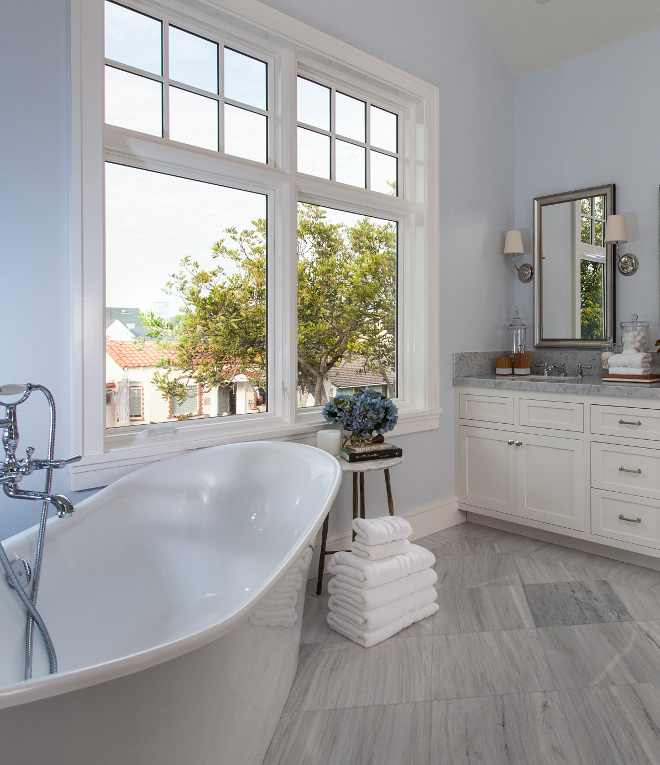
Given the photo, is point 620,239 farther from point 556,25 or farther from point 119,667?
point 119,667

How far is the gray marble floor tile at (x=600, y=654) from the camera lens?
1.87 metres

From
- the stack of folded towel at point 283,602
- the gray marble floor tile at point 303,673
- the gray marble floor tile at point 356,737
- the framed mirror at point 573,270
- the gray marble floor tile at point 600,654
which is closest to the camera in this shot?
the stack of folded towel at point 283,602

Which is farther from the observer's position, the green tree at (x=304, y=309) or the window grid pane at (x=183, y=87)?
the green tree at (x=304, y=309)

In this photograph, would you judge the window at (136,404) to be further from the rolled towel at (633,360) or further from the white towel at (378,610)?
the rolled towel at (633,360)

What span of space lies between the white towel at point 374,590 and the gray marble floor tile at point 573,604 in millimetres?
508

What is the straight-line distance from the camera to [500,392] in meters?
3.24

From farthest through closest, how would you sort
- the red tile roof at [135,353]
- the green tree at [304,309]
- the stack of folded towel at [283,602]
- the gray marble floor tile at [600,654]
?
the green tree at [304,309] < the red tile roof at [135,353] < the gray marble floor tile at [600,654] < the stack of folded towel at [283,602]

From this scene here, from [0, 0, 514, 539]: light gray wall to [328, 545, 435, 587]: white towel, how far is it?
0.63m

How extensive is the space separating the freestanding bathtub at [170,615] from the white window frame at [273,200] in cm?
27

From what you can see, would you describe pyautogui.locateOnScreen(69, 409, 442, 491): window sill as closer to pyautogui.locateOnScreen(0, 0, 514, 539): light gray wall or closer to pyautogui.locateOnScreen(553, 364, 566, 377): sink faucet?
pyautogui.locateOnScreen(0, 0, 514, 539): light gray wall

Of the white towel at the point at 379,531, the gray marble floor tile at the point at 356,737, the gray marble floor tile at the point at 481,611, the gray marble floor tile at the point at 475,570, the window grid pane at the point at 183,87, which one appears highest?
the window grid pane at the point at 183,87

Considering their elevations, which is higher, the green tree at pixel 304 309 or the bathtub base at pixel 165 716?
the green tree at pixel 304 309

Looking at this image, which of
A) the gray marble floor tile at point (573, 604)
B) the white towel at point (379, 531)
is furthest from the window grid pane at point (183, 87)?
the gray marble floor tile at point (573, 604)

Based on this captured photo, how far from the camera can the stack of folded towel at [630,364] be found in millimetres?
2887
